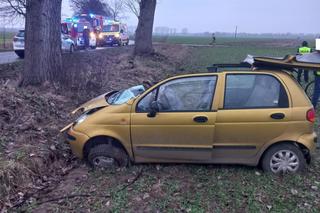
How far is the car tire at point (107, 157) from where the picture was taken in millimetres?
5754

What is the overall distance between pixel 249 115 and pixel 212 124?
0.55m

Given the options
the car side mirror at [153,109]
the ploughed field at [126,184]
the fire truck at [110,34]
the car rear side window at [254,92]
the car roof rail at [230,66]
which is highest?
the fire truck at [110,34]

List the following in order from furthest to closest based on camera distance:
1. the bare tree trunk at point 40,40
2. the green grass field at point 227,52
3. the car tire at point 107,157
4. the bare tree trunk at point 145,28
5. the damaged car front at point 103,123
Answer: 1. the green grass field at point 227,52
2. the bare tree trunk at point 145,28
3. the bare tree trunk at point 40,40
4. the car tire at point 107,157
5. the damaged car front at point 103,123

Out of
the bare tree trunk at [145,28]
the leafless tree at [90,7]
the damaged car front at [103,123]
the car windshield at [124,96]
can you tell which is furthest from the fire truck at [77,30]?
the damaged car front at [103,123]

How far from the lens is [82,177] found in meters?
5.65

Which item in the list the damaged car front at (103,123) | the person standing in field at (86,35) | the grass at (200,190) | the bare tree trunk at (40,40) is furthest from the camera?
the person standing in field at (86,35)

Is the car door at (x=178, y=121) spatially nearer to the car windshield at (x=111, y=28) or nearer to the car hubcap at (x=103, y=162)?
the car hubcap at (x=103, y=162)

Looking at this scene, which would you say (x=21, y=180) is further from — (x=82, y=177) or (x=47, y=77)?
(x=47, y=77)

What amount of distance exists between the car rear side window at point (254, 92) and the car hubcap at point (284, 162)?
0.72 meters

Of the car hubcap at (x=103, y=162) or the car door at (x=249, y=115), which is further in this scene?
the car hubcap at (x=103, y=162)

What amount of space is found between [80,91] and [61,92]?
30.3 inches

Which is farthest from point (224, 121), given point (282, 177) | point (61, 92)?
point (61, 92)

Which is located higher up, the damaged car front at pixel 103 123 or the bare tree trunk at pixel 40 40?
the bare tree trunk at pixel 40 40

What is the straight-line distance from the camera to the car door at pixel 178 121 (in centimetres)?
547
